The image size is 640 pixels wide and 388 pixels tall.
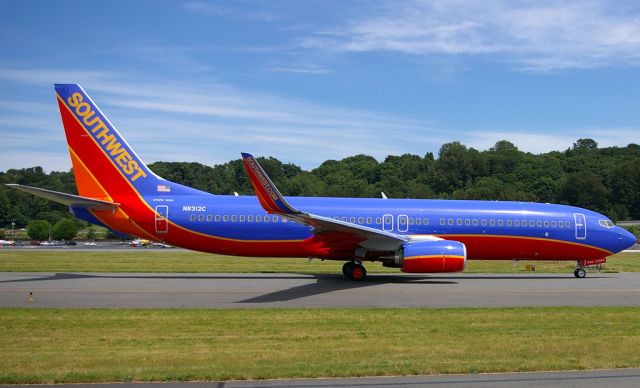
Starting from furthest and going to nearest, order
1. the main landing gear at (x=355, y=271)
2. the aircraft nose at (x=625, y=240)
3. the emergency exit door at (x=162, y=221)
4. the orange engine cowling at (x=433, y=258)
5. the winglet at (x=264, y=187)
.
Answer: the aircraft nose at (x=625, y=240) → the emergency exit door at (x=162, y=221) → the main landing gear at (x=355, y=271) → the orange engine cowling at (x=433, y=258) → the winglet at (x=264, y=187)

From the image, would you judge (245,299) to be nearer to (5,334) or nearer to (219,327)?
(219,327)

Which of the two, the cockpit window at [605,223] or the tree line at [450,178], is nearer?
the cockpit window at [605,223]

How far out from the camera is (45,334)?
454 inches

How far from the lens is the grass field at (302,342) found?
8.80 m

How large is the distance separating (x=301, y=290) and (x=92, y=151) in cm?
1038

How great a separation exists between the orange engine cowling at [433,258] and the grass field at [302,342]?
6.03 meters

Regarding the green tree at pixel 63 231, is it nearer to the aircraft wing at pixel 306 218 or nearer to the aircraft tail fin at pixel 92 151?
the aircraft tail fin at pixel 92 151

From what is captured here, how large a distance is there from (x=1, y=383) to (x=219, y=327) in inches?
191

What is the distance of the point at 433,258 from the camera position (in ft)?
69.7

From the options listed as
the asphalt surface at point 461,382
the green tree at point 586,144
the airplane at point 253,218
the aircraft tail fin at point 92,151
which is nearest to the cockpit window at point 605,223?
the airplane at point 253,218

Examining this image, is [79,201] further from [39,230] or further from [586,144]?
[586,144]

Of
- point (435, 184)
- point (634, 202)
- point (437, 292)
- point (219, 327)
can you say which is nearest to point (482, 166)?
point (435, 184)

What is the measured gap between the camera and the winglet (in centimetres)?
1900

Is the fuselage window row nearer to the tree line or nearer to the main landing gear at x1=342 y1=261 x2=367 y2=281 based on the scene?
the main landing gear at x1=342 y1=261 x2=367 y2=281
